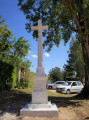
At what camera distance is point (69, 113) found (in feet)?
17.9

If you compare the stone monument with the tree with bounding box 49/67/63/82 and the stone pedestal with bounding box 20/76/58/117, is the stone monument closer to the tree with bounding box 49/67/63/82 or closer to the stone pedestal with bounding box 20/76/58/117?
the stone pedestal with bounding box 20/76/58/117

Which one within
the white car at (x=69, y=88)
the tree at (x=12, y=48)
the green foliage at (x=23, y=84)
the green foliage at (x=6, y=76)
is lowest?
the white car at (x=69, y=88)

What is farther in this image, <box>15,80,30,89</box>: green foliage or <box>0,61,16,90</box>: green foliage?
<box>15,80,30,89</box>: green foliage

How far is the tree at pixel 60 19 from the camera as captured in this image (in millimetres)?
9062

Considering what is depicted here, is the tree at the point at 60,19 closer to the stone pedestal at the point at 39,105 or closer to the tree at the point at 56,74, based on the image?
the stone pedestal at the point at 39,105

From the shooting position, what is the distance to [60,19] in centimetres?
1096

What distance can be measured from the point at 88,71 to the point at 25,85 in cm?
1005

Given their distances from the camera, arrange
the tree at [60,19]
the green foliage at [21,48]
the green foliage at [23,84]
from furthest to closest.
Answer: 1. the green foliage at [21,48]
2. the green foliage at [23,84]
3. the tree at [60,19]

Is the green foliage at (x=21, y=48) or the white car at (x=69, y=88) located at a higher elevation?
the green foliage at (x=21, y=48)

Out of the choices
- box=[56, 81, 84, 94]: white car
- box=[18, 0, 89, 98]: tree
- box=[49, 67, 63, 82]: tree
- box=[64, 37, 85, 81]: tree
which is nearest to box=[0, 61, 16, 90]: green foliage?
box=[18, 0, 89, 98]: tree

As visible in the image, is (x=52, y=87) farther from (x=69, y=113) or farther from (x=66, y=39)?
(x=69, y=113)

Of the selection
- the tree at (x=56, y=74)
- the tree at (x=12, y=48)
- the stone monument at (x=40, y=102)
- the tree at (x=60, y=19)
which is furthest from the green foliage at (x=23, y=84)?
the tree at (x=56, y=74)

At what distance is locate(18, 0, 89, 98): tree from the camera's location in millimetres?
9062

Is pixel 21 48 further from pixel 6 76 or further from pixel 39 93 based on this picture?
pixel 39 93
